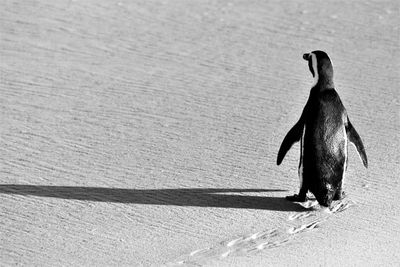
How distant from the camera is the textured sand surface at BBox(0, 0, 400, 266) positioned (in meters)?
5.38

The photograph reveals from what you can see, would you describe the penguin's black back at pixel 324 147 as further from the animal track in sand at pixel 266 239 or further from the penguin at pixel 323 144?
the animal track in sand at pixel 266 239

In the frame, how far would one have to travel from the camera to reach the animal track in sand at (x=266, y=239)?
519 cm

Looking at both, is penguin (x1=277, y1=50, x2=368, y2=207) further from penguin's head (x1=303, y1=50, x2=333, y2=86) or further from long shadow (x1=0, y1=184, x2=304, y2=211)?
long shadow (x1=0, y1=184, x2=304, y2=211)

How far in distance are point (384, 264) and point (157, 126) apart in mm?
2264

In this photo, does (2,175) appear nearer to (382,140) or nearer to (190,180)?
(190,180)

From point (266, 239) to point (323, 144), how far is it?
597 millimetres

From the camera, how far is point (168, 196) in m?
5.93

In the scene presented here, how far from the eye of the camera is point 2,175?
A: 6.18 metres

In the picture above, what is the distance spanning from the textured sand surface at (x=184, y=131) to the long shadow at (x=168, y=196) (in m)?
0.01

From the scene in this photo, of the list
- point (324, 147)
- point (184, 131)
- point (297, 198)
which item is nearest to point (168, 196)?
point (297, 198)

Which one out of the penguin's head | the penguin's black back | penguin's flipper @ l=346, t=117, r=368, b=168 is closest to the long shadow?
the penguin's black back

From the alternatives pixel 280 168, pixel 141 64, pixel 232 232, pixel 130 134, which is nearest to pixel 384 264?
pixel 232 232

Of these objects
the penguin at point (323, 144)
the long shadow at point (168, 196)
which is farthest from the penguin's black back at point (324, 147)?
the long shadow at point (168, 196)

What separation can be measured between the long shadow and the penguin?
199 millimetres
